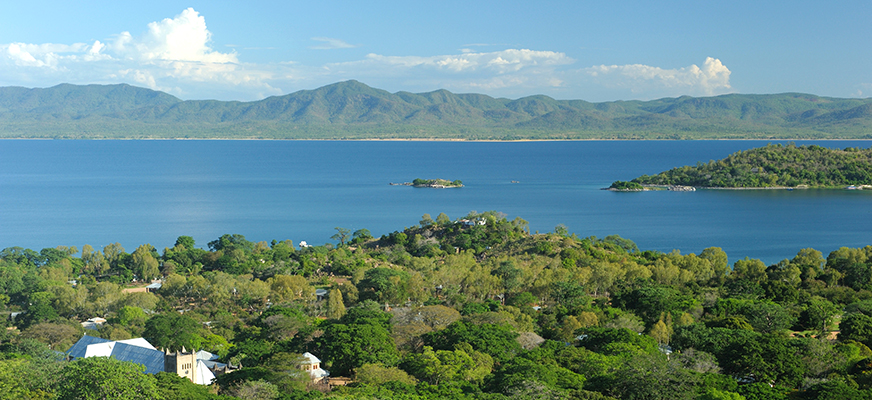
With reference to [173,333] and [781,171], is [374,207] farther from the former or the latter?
[781,171]

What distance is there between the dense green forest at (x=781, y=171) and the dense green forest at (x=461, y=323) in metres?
75.8

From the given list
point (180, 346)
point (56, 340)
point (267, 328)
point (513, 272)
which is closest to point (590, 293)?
point (513, 272)

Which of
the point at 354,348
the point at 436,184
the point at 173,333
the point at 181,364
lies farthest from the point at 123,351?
the point at 436,184

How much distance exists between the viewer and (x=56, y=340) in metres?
32.7

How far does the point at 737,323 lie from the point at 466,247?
3083cm

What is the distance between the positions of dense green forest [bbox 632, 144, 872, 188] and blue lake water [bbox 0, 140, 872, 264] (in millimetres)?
6177

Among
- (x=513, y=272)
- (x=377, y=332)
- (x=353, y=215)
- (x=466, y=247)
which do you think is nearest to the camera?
(x=377, y=332)

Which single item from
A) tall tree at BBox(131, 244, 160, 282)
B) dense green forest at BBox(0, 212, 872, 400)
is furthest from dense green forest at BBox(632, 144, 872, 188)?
tall tree at BBox(131, 244, 160, 282)

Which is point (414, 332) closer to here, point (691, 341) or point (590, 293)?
point (691, 341)

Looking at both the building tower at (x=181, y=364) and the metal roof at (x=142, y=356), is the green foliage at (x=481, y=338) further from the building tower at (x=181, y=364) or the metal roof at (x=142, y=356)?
the metal roof at (x=142, y=356)

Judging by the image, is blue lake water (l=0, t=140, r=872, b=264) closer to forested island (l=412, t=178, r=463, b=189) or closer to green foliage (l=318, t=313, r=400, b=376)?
forested island (l=412, t=178, r=463, b=189)

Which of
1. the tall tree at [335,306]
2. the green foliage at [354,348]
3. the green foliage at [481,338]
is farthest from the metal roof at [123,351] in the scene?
the tall tree at [335,306]

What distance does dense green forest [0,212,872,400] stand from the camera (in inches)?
907

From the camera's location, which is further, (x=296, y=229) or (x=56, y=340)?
(x=296, y=229)
